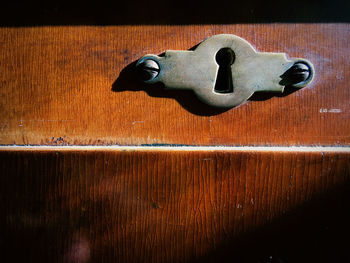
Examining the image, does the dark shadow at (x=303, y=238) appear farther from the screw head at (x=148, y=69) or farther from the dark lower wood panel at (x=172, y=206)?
the screw head at (x=148, y=69)

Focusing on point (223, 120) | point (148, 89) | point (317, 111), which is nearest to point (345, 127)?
point (317, 111)

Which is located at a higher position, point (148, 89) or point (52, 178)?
point (148, 89)

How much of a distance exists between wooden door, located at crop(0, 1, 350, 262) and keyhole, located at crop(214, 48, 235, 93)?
37 mm

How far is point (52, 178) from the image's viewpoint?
39cm

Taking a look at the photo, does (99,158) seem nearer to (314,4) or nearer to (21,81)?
(21,81)

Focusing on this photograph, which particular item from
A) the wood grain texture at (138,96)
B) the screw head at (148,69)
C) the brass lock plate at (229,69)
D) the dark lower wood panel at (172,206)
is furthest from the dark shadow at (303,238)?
the screw head at (148,69)

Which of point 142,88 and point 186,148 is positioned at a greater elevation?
point 142,88

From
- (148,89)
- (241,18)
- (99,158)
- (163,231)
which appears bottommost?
(163,231)

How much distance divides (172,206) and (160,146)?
0.11m

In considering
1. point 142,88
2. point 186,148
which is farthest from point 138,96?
point 186,148

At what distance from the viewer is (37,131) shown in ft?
1.30

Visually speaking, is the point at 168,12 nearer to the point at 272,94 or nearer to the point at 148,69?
the point at 148,69

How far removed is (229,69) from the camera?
384mm

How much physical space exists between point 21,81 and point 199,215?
38 cm
